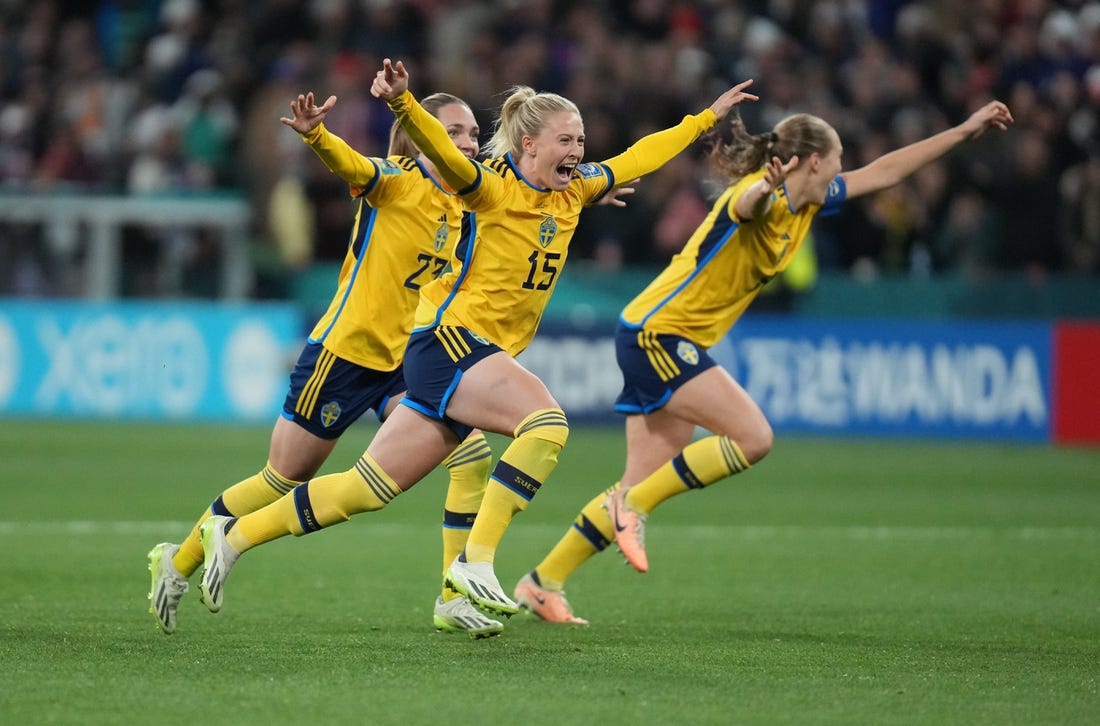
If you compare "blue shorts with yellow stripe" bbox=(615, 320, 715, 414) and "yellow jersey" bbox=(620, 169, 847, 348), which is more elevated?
"yellow jersey" bbox=(620, 169, 847, 348)

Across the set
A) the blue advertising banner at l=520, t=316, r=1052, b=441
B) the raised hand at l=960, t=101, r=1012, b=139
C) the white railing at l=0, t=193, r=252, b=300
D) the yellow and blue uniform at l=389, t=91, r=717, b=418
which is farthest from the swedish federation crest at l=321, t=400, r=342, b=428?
the white railing at l=0, t=193, r=252, b=300

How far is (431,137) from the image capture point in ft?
19.8

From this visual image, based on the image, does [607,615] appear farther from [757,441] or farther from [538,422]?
[538,422]

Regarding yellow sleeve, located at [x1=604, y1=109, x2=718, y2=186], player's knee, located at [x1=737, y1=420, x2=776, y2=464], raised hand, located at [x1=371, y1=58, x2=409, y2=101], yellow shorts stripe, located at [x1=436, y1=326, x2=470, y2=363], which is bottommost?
player's knee, located at [x1=737, y1=420, x2=776, y2=464]

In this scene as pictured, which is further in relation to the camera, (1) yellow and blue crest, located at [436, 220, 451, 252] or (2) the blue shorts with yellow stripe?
(2) the blue shorts with yellow stripe

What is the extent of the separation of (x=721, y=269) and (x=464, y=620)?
2.18 metres

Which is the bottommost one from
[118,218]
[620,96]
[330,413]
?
[330,413]

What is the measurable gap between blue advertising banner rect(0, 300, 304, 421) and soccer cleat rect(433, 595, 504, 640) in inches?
432

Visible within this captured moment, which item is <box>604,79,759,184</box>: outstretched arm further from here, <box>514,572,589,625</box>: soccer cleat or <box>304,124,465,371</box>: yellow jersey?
<box>514,572,589,625</box>: soccer cleat

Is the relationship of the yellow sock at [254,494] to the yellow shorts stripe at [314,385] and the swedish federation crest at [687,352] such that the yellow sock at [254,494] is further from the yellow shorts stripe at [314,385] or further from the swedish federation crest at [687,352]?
the swedish federation crest at [687,352]

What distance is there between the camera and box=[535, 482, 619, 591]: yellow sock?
730 centimetres

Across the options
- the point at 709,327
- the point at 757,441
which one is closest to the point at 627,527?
the point at 757,441

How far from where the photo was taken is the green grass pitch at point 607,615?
5113 millimetres

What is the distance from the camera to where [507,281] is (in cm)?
648
